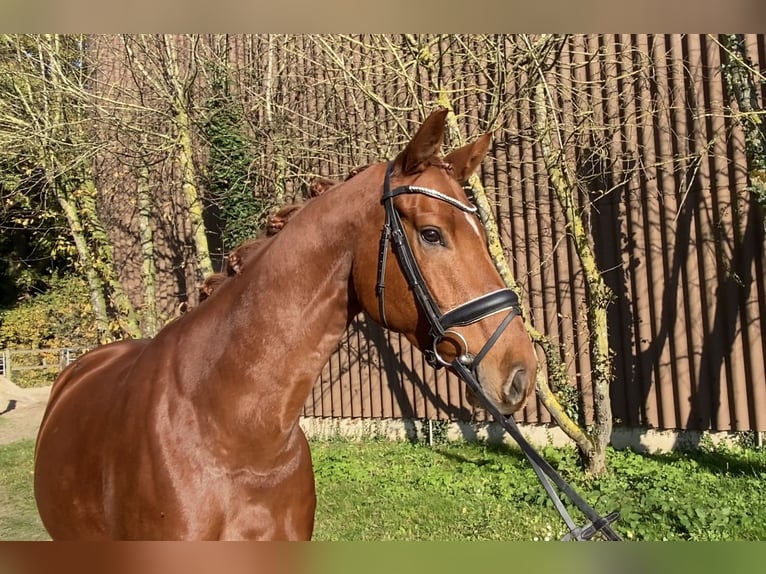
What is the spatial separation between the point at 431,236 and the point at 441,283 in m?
0.15

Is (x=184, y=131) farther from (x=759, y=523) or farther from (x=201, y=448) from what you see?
(x=759, y=523)

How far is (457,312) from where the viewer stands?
145 centimetres

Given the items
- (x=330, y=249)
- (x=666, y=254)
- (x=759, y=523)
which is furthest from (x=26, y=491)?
(x=666, y=254)

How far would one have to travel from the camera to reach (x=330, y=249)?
5.39ft

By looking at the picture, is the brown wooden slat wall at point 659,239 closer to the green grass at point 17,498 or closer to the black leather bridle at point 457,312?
the black leather bridle at point 457,312

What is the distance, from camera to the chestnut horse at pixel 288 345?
1490mm

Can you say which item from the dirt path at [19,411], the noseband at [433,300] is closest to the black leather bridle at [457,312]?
the noseband at [433,300]

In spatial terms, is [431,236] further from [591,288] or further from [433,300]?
[591,288]

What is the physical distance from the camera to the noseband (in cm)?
143

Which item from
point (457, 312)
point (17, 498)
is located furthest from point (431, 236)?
point (17, 498)

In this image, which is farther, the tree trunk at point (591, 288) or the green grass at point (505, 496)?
the tree trunk at point (591, 288)

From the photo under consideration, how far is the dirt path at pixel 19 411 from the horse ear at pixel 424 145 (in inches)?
435

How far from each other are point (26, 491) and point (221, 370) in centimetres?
649

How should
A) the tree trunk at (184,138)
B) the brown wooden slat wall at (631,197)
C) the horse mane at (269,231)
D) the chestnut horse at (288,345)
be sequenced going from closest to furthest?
the chestnut horse at (288,345), the horse mane at (269,231), the brown wooden slat wall at (631,197), the tree trunk at (184,138)
